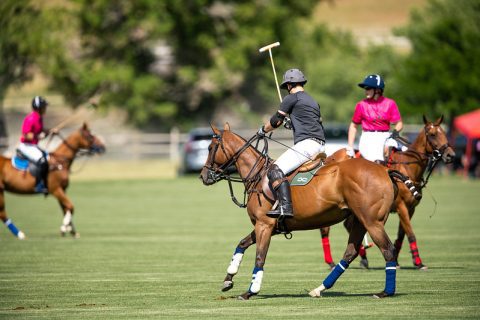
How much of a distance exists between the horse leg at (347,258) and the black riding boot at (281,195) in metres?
0.93

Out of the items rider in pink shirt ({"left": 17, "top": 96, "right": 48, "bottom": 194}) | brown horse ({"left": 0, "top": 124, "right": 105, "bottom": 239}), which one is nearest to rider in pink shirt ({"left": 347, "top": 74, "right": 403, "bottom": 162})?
brown horse ({"left": 0, "top": 124, "right": 105, "bottom": 239})

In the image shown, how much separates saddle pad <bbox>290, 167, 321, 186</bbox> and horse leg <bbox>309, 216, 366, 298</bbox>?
83 cm

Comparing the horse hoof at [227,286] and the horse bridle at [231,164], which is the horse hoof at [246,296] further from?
the horse bridle at [231,164]

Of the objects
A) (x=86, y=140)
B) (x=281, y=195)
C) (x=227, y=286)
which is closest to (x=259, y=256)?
(x=227, y=286)

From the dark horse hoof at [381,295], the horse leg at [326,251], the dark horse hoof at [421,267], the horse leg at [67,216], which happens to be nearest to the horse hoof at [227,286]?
the dark horse hoof at [381,295]

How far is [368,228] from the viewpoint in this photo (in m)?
12.7

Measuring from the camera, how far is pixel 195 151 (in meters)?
46.8

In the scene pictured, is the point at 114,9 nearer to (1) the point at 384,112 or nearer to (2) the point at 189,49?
(2) the point at 189,49

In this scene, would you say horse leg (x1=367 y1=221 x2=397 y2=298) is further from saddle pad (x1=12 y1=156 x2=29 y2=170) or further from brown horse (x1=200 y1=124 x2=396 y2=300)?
saddle pad (x1=12 y1=156 x2=29 y2=170)

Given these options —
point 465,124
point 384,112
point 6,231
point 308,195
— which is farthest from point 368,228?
point 465,124

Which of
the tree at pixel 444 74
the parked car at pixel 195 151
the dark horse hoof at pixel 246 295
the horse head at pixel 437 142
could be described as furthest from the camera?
the tree at pixel 444 74

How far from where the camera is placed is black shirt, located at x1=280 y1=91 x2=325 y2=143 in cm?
1316

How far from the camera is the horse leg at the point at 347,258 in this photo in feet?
42.5

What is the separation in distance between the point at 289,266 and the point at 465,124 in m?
28.1
